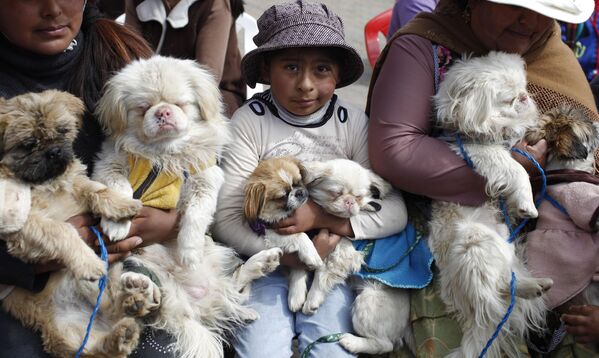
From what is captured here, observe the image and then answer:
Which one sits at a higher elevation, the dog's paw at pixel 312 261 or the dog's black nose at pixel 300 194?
the dog's black nose at pixel 300 194

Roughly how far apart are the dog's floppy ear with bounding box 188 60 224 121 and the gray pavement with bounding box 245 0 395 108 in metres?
3.95

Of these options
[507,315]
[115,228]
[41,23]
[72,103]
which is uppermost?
[41,23]

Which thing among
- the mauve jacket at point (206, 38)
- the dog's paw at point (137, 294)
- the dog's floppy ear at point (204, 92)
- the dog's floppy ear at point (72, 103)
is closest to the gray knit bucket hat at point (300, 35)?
the dog's floppy ear at point (204, 92)

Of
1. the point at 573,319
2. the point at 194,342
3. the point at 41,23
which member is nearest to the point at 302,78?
the point at 41,23

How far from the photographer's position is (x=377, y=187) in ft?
8.58

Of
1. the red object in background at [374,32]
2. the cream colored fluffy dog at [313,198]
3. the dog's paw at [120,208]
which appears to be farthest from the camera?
the red object in background at [374,32]

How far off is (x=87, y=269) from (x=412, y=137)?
1.47 metres

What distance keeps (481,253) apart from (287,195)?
857 millimetres

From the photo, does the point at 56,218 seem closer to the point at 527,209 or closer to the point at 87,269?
the point at 87,269

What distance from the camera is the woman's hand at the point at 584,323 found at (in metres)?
2.16

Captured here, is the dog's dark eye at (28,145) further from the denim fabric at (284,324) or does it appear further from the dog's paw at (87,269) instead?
the denim fabric at (284,324)

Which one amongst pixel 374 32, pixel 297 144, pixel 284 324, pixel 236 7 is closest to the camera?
pixel 284 324

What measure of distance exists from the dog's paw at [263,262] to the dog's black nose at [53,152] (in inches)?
36.4

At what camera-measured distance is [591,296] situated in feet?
7.55
